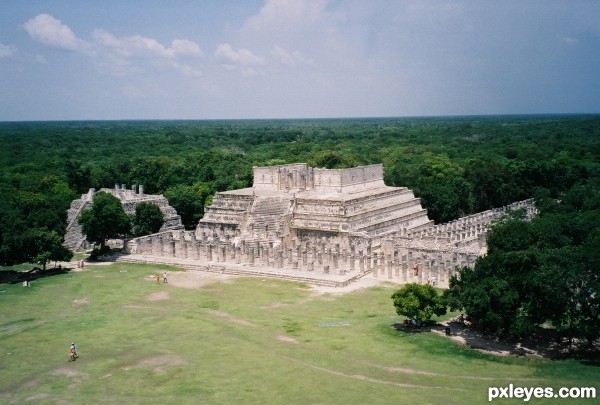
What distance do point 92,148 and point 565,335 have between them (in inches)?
5809

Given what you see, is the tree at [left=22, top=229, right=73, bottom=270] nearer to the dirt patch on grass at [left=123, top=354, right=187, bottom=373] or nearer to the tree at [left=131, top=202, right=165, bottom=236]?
the tree at [left=131, top=202, right=165, bottom=236]

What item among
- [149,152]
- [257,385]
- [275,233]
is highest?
[149,152]

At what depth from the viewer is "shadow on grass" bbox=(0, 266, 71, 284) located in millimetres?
43938

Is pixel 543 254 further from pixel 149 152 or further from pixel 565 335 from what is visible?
pixel 149 152

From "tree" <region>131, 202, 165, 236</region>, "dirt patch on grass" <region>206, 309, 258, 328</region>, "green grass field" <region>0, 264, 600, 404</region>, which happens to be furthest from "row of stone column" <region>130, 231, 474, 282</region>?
"dirt patch on grass" <region>206, 309, 258, 328</region>

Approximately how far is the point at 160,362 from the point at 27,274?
73.9 ft

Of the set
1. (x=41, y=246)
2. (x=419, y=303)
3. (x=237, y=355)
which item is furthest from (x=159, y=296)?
(x=419, y=303)

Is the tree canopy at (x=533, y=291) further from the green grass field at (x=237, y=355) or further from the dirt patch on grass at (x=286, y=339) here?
the dirt patch on grass at (x=286, y=339)

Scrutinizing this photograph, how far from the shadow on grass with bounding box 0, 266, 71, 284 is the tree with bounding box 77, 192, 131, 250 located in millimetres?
4153

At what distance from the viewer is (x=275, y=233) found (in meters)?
50.5

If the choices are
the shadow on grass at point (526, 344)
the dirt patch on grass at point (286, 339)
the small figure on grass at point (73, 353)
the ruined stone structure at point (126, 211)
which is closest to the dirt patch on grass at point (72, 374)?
the small figure on grass at point (73, 353)

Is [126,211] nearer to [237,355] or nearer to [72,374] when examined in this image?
[72,374]

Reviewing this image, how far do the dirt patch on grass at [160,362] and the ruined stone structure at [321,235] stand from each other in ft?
51.1

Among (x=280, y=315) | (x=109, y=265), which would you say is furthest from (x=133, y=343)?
(x=109, y=265)
